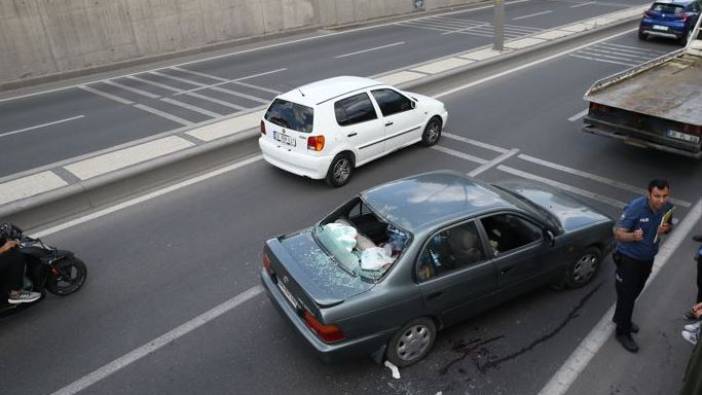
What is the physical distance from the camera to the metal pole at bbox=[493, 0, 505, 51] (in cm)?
1648

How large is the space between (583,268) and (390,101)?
4699mm

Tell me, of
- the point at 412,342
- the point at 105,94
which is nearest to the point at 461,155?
the point at 412,342

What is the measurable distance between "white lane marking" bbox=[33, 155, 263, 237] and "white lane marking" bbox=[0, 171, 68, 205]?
0.96 metres

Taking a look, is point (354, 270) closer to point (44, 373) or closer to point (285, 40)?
point (44, 373)

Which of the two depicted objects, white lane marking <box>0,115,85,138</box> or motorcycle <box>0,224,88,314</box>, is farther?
white lane marking <box>0,115,85,138</box>

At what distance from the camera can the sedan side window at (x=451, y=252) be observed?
4.72 metres

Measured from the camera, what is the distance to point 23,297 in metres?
5.56

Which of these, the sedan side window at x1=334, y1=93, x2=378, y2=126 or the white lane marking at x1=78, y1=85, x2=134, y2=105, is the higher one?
the sedan side window at x1=334, y1=93, x2=378, y2=126

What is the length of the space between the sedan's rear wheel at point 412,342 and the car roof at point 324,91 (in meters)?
4.57

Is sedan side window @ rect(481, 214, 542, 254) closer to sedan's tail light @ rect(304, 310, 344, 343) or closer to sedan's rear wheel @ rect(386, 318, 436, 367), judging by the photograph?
sedan's rear wheel @ rect(386, 318, 436, 367)

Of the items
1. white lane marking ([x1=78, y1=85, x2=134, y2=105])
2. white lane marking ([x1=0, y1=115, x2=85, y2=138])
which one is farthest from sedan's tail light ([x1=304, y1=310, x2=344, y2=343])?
white lane marking ([x1=78, y1=85, x2=134, y2=105])

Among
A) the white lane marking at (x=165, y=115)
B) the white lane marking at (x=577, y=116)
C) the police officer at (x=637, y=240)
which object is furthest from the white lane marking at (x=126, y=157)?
the white lane marking at (x=577, y=116)

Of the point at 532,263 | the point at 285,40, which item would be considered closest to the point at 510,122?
the point at 532,263

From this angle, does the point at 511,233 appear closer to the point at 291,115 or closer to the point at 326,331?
the point at 326,331
